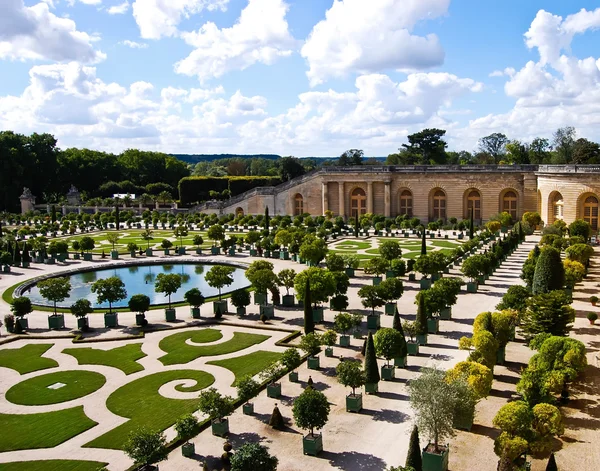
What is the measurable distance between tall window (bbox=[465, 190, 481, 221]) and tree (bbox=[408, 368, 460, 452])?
197 feet

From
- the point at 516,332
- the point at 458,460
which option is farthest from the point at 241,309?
the point at 458,460

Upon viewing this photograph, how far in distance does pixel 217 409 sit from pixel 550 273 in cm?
2093

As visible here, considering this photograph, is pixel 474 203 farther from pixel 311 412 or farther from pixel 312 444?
pixel 312 444

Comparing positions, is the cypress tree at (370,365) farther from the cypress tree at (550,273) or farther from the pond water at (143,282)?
the pond water at (143,282)

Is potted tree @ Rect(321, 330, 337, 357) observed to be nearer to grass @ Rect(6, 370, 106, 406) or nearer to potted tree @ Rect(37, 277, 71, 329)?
grass @ Rect(6, 370, 106, 406)

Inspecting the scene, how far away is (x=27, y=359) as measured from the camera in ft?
87.9

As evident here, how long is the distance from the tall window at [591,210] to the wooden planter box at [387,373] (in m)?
46.3

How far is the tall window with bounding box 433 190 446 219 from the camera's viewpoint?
249ft

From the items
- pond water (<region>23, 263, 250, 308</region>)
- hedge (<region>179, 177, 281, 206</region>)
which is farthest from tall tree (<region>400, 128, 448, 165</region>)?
pond water (<region>23, 263, 250, 308</region>)

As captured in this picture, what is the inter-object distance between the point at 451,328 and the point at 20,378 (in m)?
19.8

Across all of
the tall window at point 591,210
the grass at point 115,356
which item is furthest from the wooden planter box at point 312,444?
the tall window at point 591,210

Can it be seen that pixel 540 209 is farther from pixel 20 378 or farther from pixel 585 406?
pixel 20 378

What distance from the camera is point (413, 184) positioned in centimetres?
7625

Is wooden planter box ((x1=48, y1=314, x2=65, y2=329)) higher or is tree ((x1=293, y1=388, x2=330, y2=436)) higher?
wooden planter box ((x1=48, y1=314, x2=65, y2=329))
